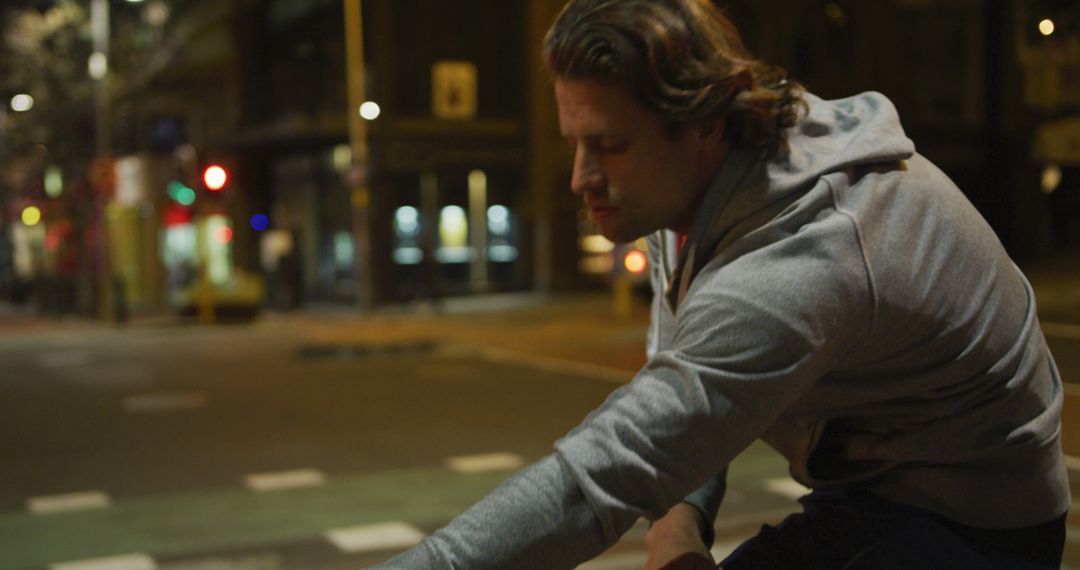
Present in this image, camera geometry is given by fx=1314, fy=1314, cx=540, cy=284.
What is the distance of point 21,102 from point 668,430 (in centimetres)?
3804

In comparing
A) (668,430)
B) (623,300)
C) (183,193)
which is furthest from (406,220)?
(668,430)

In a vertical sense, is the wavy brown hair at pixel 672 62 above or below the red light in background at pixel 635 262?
above

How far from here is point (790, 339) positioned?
4.74ft

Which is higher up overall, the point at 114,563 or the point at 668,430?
the point at 668,430

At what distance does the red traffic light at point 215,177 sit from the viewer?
22625 millimetres

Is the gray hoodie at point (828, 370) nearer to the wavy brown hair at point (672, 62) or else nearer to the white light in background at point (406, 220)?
the wavy brown hair at point (672, 62)

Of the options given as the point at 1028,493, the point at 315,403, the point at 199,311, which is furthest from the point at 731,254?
the point at 199,311

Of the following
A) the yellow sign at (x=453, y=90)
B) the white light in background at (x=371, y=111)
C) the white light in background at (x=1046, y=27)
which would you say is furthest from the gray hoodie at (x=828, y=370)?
the yellow sign at (x=453, y=90)

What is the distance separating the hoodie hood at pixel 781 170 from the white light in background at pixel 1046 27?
3250 millimetres

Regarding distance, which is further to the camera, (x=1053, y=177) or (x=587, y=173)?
(x=1053, y=177)

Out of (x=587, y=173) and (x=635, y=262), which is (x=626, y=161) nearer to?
(x=587, y=173)

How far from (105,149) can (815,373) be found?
29.4 meters

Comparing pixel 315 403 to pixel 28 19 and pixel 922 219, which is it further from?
pixel 28 19

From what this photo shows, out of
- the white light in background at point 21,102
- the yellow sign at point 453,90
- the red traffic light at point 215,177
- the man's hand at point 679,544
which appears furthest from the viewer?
the white light in background at point 21,102
